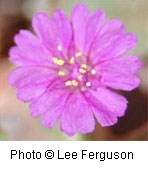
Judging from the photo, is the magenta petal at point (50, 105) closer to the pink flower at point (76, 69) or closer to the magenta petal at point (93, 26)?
the pink flower at point (76, 69)

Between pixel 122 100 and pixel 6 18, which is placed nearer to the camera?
pixel 122 100

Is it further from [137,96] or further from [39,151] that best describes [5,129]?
[137,96]

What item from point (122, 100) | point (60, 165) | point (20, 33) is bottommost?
point (60, 165)

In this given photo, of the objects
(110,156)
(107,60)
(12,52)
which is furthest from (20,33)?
(110,156)

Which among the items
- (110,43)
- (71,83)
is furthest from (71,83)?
(110,43)

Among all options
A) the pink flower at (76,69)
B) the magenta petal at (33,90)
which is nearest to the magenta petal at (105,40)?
the pink flower at (76,69)

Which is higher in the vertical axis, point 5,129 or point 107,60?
point 107,60
